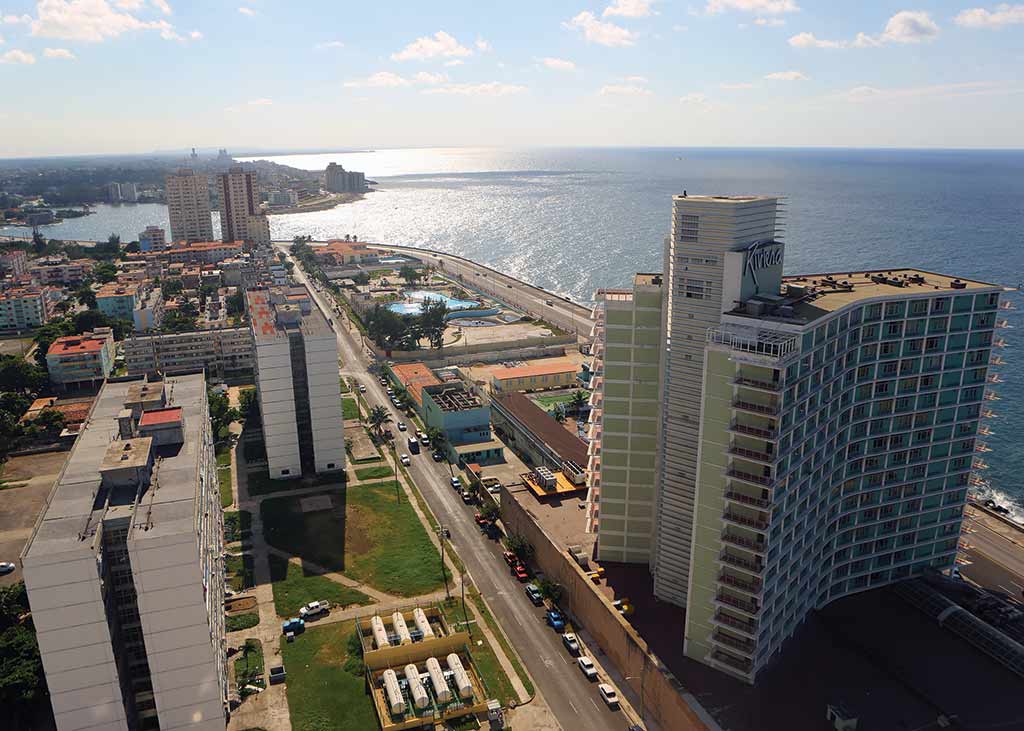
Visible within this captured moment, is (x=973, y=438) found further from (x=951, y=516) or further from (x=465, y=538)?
(x=465, y=538)

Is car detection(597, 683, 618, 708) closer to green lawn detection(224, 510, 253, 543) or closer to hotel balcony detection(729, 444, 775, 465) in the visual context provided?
hotel balcony detection(729, 444, 775, 465)

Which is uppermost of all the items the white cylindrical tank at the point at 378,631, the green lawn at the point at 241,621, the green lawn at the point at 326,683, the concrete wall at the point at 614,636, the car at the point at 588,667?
the concrete wall at the point at 614,636

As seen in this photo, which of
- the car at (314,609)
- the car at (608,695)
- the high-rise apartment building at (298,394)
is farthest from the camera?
the high-rise apartment building at (298,394)

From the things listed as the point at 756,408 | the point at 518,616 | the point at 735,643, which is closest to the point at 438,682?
the point at 518,616

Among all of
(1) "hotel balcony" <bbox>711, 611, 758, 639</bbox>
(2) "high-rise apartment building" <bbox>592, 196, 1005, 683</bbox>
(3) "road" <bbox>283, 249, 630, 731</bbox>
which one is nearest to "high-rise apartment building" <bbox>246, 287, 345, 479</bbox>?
(3) "road" <bbox>283, 249, 630, 731</bbox>

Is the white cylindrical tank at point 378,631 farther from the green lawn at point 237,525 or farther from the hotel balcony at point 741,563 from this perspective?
the hotel balcony at point 741,563

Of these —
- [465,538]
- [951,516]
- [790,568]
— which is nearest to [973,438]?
[951,516]

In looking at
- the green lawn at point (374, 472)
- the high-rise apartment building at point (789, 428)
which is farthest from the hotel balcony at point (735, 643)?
the green lawn at point (374, 472)
